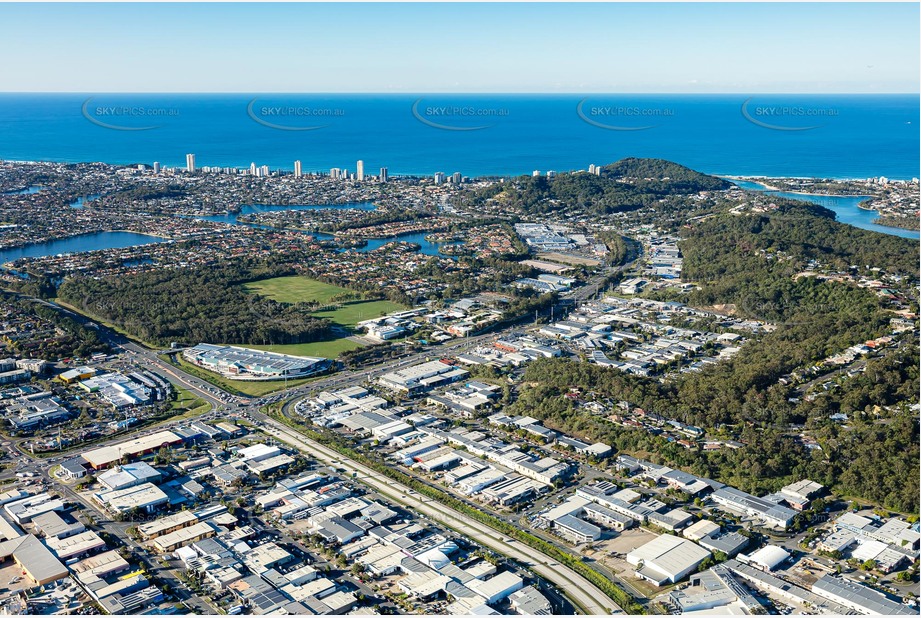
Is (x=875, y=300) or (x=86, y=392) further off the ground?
(x=875, y=300)

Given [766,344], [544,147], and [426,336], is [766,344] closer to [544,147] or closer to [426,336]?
[426,336]

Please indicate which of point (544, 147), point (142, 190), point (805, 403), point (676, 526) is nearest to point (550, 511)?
point (676, 526)

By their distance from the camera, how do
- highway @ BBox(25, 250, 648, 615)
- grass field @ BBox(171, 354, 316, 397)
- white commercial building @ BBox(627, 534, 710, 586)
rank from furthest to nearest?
1. grass field @ BBox(171, 354, 316, 397)
2. white commercial building @ BBox(627, 534, 710, 586)
3. highway @ BBox(25, 250, 648, 615)

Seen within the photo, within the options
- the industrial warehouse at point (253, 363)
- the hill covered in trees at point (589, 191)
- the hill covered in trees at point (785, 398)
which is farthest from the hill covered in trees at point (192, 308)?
the hill covered in trees at point (589, 191)

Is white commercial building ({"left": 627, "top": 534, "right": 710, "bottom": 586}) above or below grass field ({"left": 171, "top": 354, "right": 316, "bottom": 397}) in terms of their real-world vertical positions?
above

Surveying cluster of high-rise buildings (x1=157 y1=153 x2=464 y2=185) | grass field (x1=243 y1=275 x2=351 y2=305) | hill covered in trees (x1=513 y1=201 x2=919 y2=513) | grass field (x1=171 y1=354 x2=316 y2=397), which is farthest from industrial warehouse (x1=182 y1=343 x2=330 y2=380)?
cluster of high-rise buildings (x1=157 y1=153 x2=464 y2=185)

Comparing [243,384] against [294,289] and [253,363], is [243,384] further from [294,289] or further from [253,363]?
[294,289]

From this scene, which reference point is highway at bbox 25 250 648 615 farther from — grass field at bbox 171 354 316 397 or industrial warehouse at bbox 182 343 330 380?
industrial warehouse at bbox 182 343 330 380
